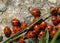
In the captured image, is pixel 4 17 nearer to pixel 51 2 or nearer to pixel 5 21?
pixel 5 21

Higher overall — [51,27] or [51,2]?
[51,2]

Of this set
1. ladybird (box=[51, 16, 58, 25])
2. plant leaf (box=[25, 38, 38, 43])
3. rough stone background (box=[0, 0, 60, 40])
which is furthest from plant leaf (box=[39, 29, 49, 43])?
rough stone background (box=[0, 0, 60, 40])

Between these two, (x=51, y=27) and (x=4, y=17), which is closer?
(x=51, y=27)

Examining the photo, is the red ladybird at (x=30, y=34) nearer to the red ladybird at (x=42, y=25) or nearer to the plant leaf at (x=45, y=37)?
the red ladybird at (x=42, y=25)

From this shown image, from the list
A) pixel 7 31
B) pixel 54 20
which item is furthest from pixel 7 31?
pixel 54 20

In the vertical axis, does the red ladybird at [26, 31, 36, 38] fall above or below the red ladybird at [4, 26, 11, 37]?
below

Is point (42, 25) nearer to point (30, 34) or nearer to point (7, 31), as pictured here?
point (30, 34)

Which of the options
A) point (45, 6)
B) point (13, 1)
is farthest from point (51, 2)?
point (13, 1)

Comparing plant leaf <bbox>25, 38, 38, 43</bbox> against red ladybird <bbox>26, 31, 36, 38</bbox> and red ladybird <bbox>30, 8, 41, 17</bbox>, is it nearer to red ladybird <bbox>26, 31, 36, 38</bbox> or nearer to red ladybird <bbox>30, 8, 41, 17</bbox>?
red ladybird <bbox>26, 31, 36, 38</bbox>
